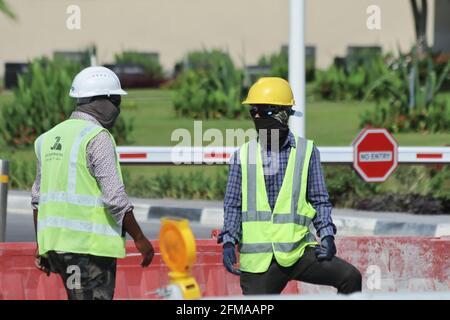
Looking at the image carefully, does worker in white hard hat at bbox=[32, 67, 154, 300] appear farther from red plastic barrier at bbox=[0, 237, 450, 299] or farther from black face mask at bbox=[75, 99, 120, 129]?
red plastic barrier at bbox=[0, 237, 450, 299]

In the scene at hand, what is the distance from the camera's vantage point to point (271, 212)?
18.7 feet

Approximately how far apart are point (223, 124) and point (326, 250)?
1342 cm

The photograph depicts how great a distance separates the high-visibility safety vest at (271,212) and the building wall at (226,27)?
17.9 m

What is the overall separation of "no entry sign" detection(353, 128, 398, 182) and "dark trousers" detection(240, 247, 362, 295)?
647 cm

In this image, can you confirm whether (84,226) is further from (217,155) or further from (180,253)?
(217,155)

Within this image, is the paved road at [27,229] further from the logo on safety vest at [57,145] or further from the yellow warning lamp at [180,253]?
the yellow warning lamp at [180,253]

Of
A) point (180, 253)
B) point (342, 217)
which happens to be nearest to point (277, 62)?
point (342, 217)

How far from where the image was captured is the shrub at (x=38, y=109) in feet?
58.4

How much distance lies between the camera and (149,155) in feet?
42.3

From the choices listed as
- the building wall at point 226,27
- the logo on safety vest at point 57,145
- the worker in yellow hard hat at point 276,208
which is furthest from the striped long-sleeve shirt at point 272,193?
the building wall at point 226,27

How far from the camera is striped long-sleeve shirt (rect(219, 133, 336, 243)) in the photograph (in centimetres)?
573

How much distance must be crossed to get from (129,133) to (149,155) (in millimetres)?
5466

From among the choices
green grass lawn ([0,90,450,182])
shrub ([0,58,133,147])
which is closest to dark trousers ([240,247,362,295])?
green grass lawn ([0,90,450,182])
